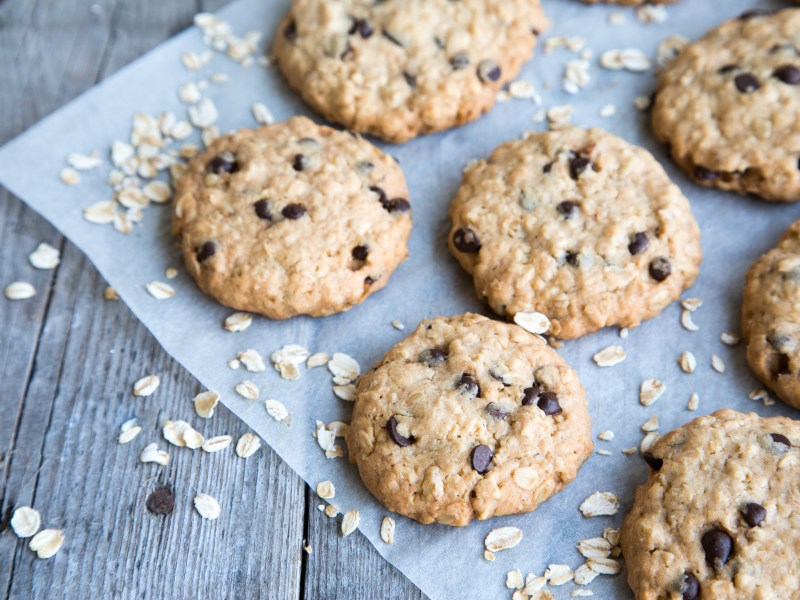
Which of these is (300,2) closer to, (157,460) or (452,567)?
(157,460)

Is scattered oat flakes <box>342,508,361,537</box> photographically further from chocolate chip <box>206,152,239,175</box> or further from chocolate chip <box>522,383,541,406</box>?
chocolate chip <box>206,152,239,175</box>

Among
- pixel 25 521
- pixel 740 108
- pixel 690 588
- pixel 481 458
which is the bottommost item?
pixel 25 521

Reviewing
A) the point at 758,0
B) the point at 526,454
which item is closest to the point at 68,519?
the point at 526,454

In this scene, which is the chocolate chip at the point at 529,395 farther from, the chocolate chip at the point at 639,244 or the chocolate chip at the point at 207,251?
the chocolate chip at the point at 207,251

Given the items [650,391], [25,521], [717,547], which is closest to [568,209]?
[650,391]

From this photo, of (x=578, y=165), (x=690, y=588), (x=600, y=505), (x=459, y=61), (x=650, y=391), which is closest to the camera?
(x=690, y=588)

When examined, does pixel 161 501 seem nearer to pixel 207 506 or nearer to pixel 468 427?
pixel 207 506

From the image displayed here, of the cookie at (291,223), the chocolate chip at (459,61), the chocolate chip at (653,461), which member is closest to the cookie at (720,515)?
the chocolate chip at (653,461)
